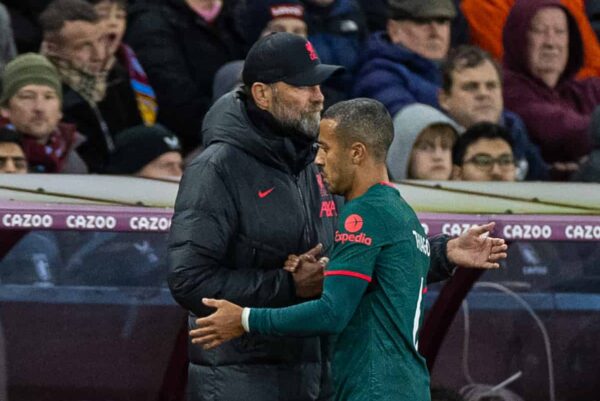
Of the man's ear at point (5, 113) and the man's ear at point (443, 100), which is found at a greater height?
the man's ear at point (443, 100)

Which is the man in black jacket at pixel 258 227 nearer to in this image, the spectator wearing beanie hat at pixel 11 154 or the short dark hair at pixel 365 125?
the short dark hair at pixel 365 125

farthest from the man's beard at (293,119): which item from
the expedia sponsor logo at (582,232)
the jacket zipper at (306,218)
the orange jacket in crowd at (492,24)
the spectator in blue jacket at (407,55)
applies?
the orange jacket in crowd at (492,24)

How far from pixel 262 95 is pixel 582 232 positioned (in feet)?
4.99

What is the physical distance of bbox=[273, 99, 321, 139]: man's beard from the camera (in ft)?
16.5

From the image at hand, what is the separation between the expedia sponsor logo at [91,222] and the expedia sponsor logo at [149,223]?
7 centimetres

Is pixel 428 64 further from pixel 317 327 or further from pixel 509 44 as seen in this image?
pixel 317 327

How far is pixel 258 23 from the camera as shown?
8750 millimetres

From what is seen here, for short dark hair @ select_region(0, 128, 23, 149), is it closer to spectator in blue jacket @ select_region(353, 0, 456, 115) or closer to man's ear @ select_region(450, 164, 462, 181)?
spectator in blue jacket @ select_region(353, 0, 456, 115)

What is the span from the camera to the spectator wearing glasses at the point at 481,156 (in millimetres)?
8086

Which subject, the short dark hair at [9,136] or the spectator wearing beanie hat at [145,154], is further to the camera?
the spectator wearing beanie hat at [145,154]

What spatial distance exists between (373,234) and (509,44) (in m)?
5.01

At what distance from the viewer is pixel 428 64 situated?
345 inches

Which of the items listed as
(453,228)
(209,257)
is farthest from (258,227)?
(453,228)

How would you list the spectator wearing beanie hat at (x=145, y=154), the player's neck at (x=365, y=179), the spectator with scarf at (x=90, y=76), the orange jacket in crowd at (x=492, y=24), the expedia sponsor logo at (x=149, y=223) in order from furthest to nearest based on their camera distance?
the orange jacket in crowd at (x=492, y=24), the spectator with scarf at (x=90, y=76), the spectator wearing beanie hat at (x=145, y=154), the expedia sponsor logo at (x=149, y=223), the player's neck at (x=365, y=179)
